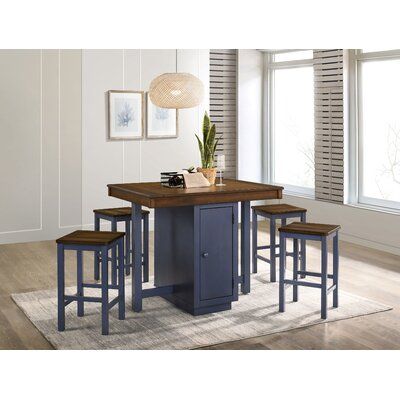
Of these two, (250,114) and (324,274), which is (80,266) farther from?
(250,114)

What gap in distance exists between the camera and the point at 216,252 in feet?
15.4

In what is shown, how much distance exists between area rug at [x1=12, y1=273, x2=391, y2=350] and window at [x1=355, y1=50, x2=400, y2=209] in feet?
7.03

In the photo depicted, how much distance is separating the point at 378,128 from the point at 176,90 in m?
2.96

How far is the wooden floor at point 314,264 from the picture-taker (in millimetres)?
4129

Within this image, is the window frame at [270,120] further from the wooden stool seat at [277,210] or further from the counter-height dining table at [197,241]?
the counter-height dining table at [197,241]

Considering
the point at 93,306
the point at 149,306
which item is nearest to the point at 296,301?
the point at 149,306

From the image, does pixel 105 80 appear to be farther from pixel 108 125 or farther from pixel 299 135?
pixel 299 135

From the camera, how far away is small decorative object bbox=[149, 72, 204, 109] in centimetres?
499

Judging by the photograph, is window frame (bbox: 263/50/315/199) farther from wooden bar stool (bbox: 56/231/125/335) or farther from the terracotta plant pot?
wooden bar stool (bbox: 56/231/125/335)

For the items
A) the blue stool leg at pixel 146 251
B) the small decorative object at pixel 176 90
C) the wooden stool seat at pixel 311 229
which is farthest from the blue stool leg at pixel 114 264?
the wooden stool seat at pixel 311 229

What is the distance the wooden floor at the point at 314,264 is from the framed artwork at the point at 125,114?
1475 mm
